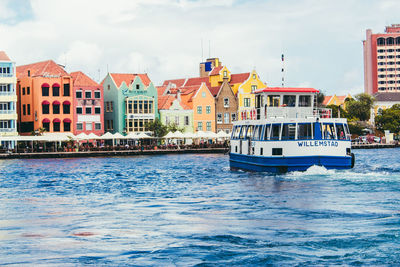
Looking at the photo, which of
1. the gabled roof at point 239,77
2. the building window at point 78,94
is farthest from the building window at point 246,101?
the building window at point 78,94

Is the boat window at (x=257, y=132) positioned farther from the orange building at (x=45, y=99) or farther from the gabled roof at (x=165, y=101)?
the gabled roof at (x=165, y=101)

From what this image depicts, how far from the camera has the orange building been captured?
9231cm

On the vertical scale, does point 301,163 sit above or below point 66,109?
below

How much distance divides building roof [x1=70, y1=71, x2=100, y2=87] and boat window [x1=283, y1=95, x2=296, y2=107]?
5730 cm

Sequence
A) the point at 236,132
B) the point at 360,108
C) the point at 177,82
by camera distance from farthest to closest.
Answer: the point at 360,108 < the point at 177,82 < the point at 236,132

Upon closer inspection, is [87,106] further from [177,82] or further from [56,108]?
[177,82]

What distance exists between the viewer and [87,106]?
9688cm

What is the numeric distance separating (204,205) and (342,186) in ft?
27.8

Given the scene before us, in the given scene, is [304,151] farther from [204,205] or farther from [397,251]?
[397,251]

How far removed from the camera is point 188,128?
10925cm

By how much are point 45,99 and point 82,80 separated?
7421 mm

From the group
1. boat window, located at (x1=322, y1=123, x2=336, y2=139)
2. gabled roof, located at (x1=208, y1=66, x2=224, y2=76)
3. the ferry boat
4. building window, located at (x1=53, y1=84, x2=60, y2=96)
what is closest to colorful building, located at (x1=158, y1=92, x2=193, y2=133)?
gabled roof, located at (x1=208, y1=66, x2=224, y2=76)

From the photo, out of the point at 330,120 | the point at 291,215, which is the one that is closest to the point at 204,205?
the point at 291,215

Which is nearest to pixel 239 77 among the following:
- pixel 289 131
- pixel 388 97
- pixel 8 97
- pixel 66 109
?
pixel 66 109
